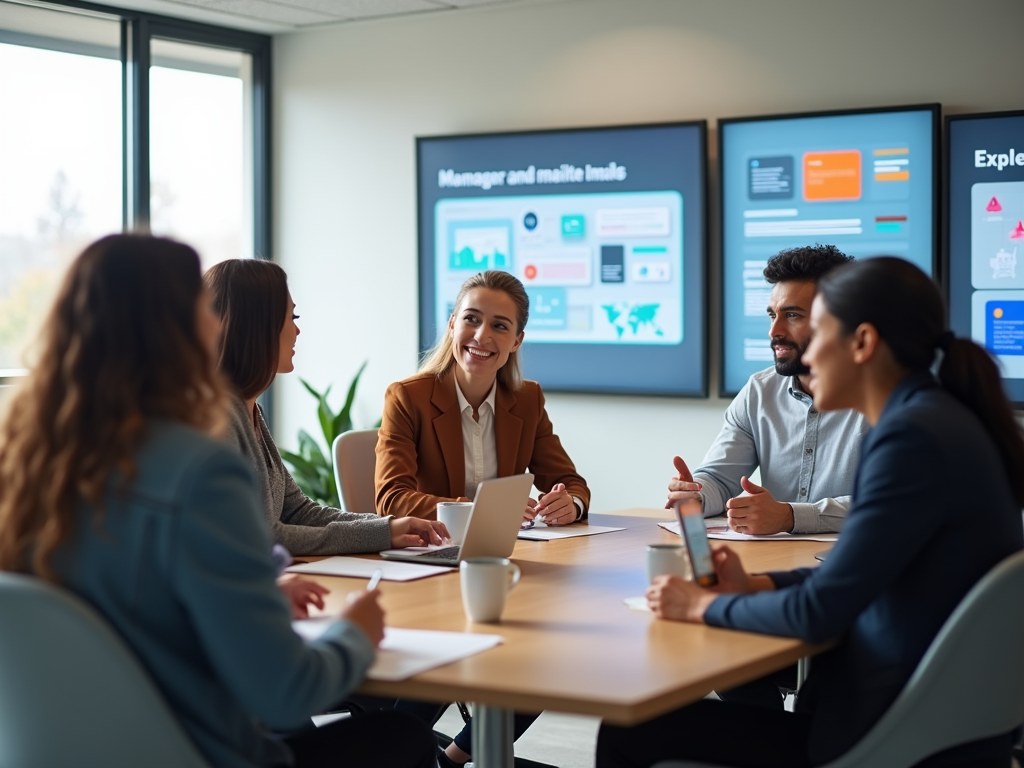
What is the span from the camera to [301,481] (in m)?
5.63

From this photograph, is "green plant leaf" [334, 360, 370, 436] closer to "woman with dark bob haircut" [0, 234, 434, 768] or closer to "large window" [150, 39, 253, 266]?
"large window" [150, 39, 253, 266]

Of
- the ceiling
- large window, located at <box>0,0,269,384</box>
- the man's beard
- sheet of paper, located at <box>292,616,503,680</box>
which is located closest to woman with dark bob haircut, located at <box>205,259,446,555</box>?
sheet of paper, located at <box>292,616,503,680</box>

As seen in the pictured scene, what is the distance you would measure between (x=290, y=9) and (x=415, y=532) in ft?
11.3

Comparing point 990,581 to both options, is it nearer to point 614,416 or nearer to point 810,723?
point 810,723

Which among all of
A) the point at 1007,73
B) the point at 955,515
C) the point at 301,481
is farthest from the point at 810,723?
the point at 301,481

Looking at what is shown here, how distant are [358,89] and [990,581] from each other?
4.61 m

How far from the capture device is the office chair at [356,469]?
11.3 ft

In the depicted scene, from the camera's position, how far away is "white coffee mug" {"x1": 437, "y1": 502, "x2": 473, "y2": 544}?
2.70 meters

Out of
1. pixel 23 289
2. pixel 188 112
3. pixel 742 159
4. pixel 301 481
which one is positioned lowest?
pixel 301 481

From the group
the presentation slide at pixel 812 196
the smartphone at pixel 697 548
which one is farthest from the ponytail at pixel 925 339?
the presentation slide at pixel 812 196

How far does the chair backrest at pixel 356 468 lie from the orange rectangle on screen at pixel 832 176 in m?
2.10

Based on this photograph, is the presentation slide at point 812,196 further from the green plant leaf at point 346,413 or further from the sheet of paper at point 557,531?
the sheet of paper at point 557,531

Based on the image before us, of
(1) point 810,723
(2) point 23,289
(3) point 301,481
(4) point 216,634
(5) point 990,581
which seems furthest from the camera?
(3) point 301,481

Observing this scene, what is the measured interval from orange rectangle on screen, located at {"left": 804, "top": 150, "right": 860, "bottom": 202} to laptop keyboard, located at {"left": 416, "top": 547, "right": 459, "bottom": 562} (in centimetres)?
266
